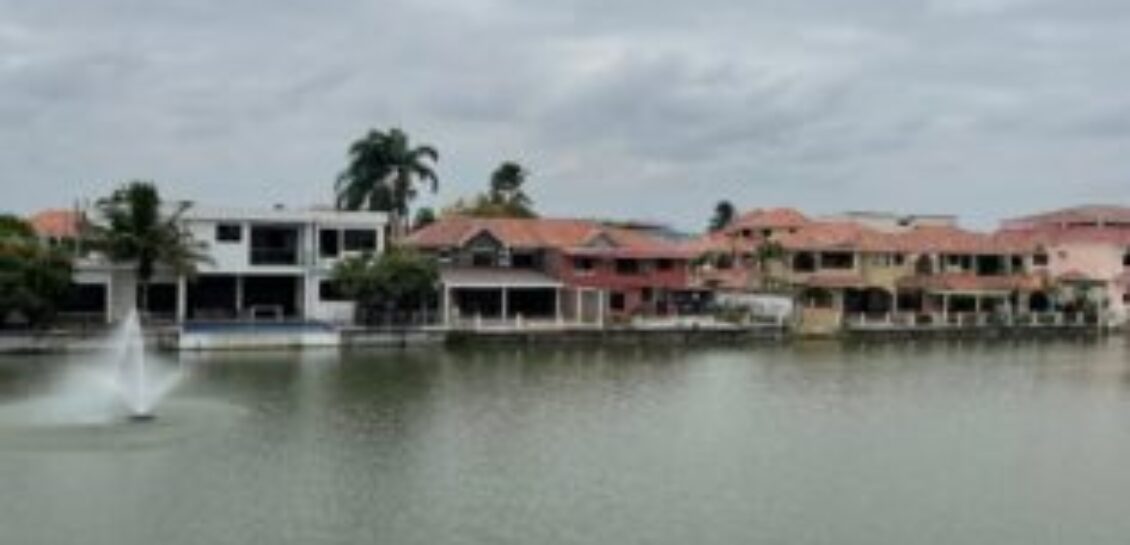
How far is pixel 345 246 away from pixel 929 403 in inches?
1239

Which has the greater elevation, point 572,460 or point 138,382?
point 138,382

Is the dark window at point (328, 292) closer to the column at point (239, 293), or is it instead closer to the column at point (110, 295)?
the column at point (239, 293)

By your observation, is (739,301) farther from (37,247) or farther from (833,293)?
(37,247)

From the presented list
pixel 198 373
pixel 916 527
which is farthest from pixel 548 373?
pixel 916 527

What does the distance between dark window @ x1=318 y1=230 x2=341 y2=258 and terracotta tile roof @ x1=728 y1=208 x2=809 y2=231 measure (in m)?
28.0

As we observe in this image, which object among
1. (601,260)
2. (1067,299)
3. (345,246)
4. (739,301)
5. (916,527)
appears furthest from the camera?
(1067,299)

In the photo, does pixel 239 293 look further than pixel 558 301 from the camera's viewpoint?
No

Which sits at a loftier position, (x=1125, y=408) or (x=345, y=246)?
(x=345, y=246)

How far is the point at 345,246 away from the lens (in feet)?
226

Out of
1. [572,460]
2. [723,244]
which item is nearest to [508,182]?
[723,244]

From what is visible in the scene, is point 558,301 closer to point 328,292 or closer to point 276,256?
point 328,292

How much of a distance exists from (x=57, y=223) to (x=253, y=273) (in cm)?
956

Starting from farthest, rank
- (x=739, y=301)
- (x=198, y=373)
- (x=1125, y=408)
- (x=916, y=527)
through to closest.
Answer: (x=739, y=301) → (x=198, y=373) → (x=1125, y=408) → (x=916, y=527)

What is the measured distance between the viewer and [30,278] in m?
57.9
